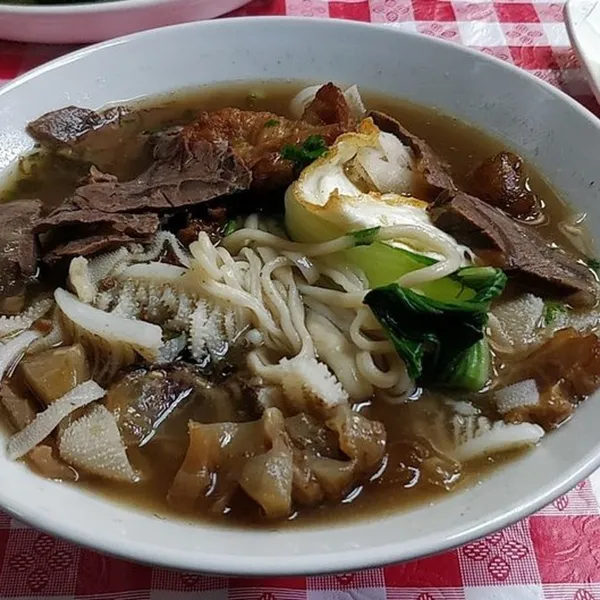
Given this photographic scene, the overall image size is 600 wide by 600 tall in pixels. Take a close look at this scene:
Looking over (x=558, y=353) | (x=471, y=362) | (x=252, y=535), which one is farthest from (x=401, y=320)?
(x=252, y=535)

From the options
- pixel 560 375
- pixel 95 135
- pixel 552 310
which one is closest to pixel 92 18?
pixel 95 135

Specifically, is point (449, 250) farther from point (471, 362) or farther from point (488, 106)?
point (488, 106)

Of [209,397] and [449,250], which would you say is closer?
[209,397]

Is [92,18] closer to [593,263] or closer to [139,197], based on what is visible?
[139,197]

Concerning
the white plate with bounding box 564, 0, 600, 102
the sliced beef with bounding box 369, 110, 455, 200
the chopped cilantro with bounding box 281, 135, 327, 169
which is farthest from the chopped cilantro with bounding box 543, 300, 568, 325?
the white plate with bounding box 564, 0, 600, 102

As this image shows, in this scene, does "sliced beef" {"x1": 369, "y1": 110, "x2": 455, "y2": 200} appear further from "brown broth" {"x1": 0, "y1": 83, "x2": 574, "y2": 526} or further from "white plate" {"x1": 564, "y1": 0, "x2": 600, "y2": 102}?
"white plate" {"x1": 564, "y1": 0, "x2": 600, "y2": 102}

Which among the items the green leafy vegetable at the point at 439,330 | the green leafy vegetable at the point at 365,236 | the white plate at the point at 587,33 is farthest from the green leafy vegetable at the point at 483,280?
the white plate at the point at 587,33
